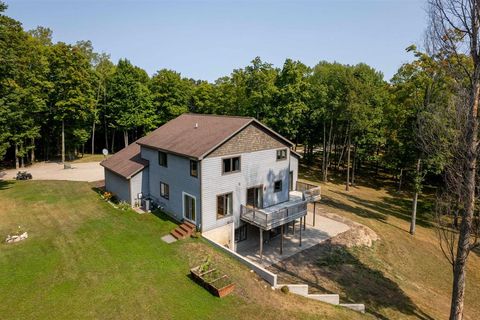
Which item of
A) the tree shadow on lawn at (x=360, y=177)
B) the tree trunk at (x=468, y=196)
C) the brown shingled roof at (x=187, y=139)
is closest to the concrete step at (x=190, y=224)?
the brown shingled roof at (x=187, y=139)

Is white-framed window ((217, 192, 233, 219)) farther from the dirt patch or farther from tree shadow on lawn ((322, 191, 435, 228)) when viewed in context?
tree shadow on lawn ((322, 191, 435, 228))

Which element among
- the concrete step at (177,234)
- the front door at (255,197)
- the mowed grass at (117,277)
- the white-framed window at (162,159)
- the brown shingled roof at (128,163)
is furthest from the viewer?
the brown shingled roof at (128,163)

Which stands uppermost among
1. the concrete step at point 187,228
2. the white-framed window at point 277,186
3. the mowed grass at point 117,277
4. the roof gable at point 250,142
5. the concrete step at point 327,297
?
the roof gable at point 250,142

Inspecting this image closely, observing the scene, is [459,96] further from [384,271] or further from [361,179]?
[361,179]

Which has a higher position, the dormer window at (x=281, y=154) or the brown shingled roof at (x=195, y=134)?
the brown shingled roof at (x=195, y=134)

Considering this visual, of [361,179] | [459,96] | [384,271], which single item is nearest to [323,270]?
[384,271]

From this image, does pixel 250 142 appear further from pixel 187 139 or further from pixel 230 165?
pixel 187 139

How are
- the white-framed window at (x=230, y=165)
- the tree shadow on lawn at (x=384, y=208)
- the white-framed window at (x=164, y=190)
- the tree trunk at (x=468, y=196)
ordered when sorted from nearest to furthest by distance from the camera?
the tree trunk at (x=468, y=196) < the white-framed window at (x=230, y=165) < the white-framed window at (x=164, y=190) < the tree shadow on lawn at (x=384, y=208)

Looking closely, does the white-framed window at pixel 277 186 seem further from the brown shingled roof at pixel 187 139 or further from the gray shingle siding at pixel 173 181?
the gray shingle siding at pixel 173 181
